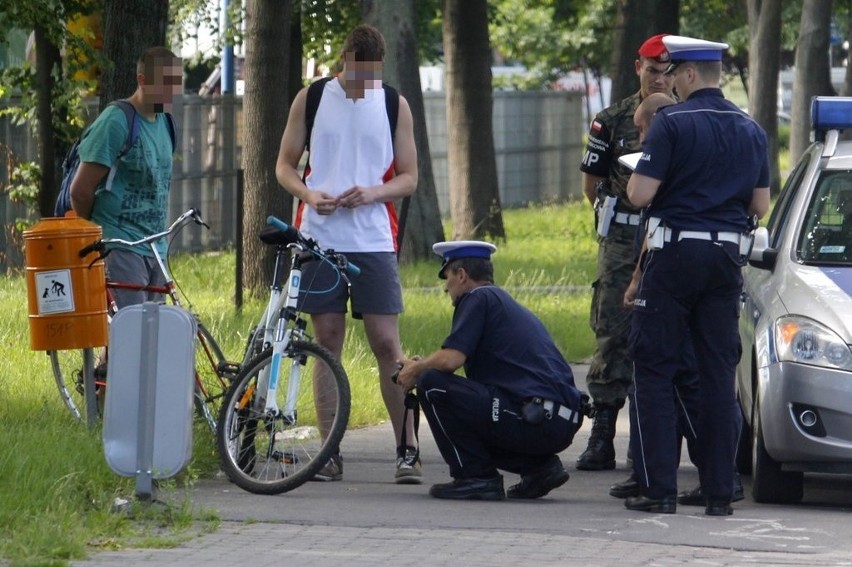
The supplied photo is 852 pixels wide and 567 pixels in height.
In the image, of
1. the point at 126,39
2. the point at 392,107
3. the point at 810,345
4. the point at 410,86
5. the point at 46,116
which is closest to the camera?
the point at 810,345

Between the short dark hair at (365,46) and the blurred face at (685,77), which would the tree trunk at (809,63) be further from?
the blurred face at (685,77)

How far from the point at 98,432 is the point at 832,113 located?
3580 millimetres

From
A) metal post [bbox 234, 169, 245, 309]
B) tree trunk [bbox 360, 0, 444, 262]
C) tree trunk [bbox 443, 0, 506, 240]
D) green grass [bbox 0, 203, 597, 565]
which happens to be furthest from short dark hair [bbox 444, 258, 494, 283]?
tree trunk [bbox 443, 0, 506, 240]

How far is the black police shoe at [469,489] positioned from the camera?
22.8 ft

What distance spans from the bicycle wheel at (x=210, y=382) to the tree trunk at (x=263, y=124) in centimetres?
679

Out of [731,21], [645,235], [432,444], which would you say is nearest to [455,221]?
[432,444]

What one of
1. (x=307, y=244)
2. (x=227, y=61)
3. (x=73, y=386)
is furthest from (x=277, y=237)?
(x=227, y=61)

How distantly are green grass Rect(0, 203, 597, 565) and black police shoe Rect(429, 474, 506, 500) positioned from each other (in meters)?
1.05

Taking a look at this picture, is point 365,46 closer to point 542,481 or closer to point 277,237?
point 277,237

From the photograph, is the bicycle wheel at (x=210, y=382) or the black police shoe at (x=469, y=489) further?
the bicycle wheel at (x=210, y=382)

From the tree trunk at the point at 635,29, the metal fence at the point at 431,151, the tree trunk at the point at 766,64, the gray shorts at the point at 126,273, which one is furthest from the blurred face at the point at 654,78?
the tree trunk at the point at 766,64

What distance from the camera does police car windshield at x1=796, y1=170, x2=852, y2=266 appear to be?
7.55 meters

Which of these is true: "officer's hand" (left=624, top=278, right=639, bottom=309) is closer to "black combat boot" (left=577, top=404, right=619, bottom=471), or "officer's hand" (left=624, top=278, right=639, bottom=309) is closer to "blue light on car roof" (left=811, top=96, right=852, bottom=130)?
"black combat boot" (left=577, top=404, right=619, bottom=471)

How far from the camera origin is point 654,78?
7488 mm
